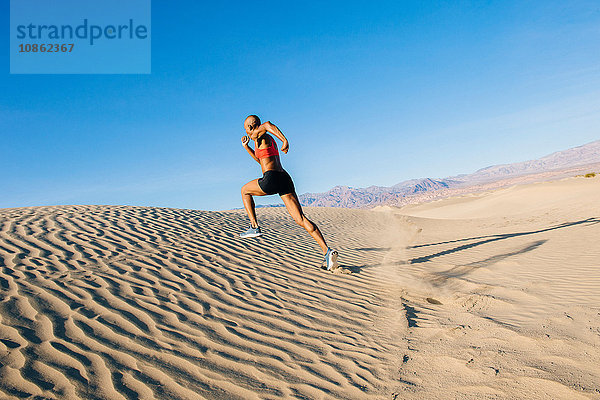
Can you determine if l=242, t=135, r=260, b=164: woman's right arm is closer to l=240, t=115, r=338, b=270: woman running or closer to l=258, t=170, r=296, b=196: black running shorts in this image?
l=240, t=115, r=338, b=270: woman running

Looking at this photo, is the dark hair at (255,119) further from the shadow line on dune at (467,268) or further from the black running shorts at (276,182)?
the shadow line on dune at (467,268)

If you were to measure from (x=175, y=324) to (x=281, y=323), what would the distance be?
1125 millimetres

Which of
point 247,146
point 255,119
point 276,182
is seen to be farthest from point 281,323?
point 255,119

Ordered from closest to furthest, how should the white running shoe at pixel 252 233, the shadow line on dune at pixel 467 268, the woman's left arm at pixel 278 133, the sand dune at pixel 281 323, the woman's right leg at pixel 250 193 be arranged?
the sand dune at pixel 281 323 → the woman's left arm at pixel 278 133 → the woman's right leg at pixel 250 193 → the shadow line on dune at pixel 467 268 → the white running shoe at pixel 252 233

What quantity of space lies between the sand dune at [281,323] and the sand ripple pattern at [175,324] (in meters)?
0.02

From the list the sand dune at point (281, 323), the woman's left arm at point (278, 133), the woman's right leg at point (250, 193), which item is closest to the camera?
the sand dune at point (281, 323)

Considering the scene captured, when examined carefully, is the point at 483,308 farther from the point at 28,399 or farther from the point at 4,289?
the point at 4,289

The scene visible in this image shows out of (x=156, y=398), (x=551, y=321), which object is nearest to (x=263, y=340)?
(x=156, y=398)

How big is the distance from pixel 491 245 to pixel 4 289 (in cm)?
953

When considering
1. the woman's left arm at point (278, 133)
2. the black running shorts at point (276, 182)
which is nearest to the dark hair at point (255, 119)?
the woman's left arm at point (278, 133)

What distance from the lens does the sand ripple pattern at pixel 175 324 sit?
2.53 m

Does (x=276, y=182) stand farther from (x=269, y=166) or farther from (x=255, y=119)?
(x=255, y=119)

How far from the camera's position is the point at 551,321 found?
11.2ft

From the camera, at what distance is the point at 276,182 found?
5.21m
